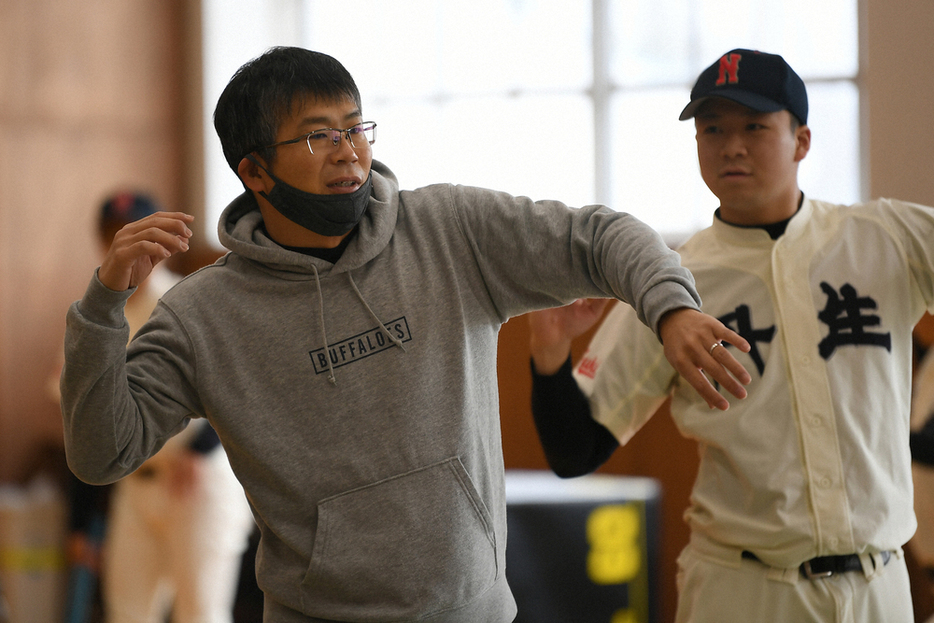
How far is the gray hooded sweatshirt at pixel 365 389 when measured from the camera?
4.01 ft

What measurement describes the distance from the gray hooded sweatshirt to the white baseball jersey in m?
0.47

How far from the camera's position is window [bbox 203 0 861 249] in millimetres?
3875

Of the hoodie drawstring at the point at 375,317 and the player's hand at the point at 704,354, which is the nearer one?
the player's hand at the point at 704,354

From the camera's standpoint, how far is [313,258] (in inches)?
52.1

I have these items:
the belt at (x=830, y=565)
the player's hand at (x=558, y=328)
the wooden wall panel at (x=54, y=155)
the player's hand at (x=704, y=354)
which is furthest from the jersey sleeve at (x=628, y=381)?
the wooden wall panel at (x=54, y=155)

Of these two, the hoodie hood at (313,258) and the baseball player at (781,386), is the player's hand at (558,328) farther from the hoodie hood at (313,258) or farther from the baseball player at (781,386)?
the hoodie hood at (313,258)

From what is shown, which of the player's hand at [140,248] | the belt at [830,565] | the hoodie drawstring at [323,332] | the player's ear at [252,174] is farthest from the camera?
the belt at [830,565]

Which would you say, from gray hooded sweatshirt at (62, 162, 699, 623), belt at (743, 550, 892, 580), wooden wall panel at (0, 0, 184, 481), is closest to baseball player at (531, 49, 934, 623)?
belt at (743, 550, 892, 580)

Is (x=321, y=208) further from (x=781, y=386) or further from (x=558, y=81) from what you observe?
(x=558, y=81)

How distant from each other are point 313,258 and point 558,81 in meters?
3.23

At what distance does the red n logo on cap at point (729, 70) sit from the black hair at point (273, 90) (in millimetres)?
721

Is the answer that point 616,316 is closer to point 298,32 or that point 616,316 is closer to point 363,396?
point 363,396

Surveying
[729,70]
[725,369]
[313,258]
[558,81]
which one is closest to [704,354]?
[725,369]

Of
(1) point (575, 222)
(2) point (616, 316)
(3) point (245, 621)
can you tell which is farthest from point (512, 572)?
(1) point (575, 222)
